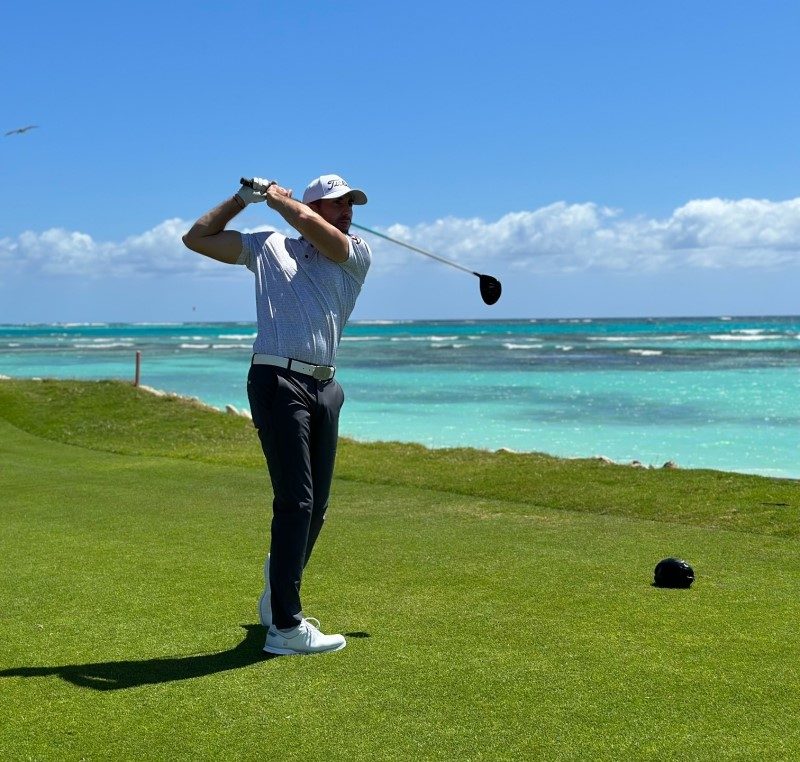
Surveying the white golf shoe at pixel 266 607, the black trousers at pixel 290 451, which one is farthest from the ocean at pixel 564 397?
the black trousers at pixel 290 451

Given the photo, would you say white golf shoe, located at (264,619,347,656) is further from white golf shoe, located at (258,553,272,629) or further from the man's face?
the man's face

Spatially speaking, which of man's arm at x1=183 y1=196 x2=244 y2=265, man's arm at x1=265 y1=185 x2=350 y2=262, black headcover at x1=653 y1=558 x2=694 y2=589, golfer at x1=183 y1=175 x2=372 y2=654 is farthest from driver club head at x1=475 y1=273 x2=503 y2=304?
black headcover at x1=653 y1=558 x2=694 y2=589

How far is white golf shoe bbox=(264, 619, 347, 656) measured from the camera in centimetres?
482

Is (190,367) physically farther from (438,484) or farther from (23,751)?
(23,751)

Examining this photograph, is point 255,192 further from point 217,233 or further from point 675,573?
point 675,573

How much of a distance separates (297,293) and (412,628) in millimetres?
1718

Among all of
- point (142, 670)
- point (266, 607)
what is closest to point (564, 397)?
point (266, 607)

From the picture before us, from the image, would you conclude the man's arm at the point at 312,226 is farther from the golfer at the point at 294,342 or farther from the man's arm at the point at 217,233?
the man's arm at the point at 217,233

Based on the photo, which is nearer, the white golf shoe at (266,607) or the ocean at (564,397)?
the white golf shoe at (266,607)

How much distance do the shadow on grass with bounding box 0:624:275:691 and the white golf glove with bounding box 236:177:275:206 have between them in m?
2.07

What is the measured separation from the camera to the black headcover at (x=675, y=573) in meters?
6.12

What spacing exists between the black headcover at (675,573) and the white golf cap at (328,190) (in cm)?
280

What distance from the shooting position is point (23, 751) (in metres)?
3.63

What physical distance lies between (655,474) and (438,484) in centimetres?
261
